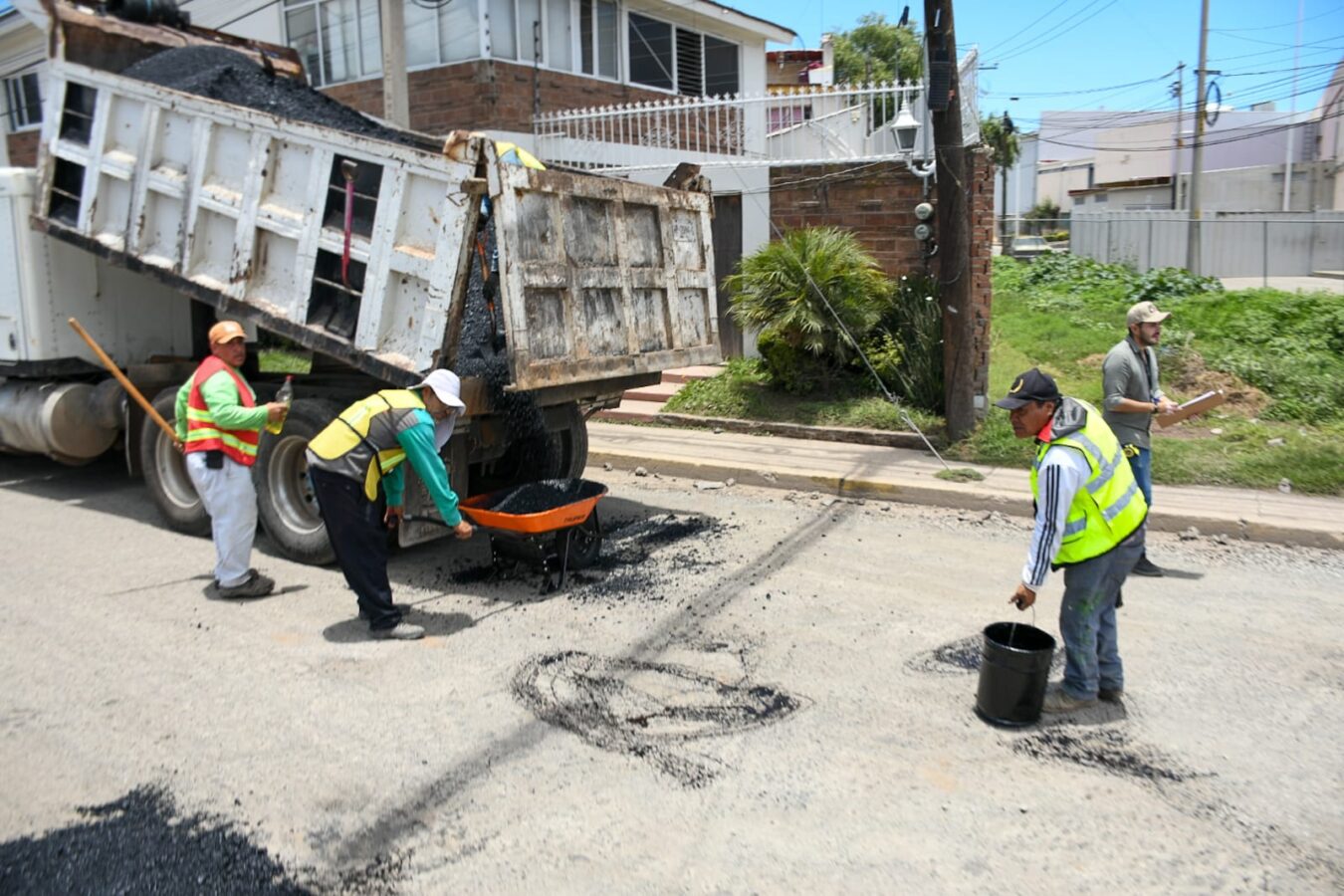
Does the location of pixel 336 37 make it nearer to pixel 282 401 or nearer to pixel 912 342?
pixel 912 342

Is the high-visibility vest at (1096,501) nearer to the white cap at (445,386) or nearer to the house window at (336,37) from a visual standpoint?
the white cap at (445,386)

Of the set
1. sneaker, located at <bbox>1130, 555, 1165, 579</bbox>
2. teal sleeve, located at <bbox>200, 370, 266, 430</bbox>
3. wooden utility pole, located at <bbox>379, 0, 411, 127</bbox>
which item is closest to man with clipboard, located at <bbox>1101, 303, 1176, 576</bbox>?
sneaker, located at <bbox>1130, 555, 1165, 579</bbox>

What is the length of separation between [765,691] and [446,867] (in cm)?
178

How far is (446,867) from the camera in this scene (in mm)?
3316

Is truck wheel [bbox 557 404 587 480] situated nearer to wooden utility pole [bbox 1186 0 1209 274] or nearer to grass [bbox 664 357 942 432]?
grass [bbox 664 357 942 432]

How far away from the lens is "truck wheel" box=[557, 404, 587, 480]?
7.58m

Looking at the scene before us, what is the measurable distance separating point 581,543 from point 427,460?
141 cm

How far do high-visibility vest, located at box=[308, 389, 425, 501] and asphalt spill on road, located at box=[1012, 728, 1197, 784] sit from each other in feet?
10.8

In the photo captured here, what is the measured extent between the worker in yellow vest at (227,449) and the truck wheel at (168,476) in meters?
1.49

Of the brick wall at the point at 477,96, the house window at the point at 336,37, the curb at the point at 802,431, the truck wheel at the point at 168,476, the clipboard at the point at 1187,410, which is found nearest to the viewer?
the clipboard at the point at 1187,410

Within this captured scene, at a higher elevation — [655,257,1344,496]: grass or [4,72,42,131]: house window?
[4,72,42,131]: house window

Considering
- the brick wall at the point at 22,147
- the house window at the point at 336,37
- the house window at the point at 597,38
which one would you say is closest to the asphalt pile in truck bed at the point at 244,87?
the house window at the point at 336,37

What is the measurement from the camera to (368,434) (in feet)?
17.5

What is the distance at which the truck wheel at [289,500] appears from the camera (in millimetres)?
6617
